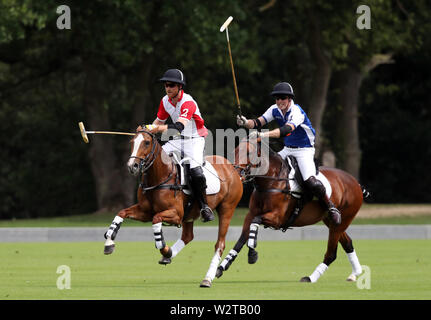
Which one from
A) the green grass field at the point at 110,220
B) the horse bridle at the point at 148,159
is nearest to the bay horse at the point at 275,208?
the horse bridle at the point at 148,159

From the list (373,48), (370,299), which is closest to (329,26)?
(373,48)

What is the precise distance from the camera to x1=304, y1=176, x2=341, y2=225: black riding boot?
40.0 ft

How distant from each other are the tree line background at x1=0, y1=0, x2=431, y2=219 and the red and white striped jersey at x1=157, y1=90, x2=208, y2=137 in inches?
507

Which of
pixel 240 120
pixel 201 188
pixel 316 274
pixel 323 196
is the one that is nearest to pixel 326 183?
pixel 323 196

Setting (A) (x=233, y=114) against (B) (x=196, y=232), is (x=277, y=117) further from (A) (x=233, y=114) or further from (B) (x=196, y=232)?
(A) (x=233, y=114)

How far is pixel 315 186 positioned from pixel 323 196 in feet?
0.73

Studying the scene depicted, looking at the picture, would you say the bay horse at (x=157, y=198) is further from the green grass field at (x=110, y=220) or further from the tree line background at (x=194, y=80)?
the tree line background at (x=194, y=80)

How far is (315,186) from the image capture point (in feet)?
40.0

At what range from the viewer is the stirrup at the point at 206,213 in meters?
11.9

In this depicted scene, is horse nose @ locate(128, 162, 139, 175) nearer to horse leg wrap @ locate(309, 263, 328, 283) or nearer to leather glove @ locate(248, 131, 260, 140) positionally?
leather glove @ locate(248, 131, 260, 140)

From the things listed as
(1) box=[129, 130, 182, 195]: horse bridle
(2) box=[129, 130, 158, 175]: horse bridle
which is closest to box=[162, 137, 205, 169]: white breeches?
(1) box=[129, 130, 182, 195]: horse bridle

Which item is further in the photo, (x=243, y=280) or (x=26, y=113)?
(x=26, y=113)

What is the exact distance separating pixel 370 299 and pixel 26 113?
28120mm

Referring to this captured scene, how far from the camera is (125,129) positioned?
3512cm
